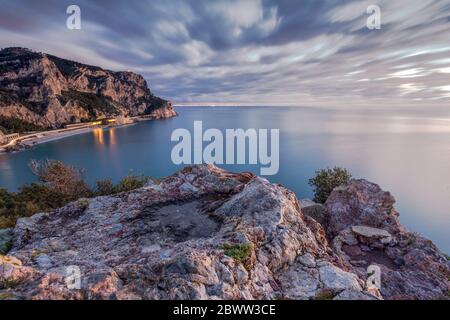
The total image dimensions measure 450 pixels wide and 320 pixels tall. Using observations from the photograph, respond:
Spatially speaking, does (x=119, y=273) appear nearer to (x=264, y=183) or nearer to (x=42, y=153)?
(x=264, y=183)

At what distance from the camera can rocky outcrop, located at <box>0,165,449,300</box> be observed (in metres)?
5.67

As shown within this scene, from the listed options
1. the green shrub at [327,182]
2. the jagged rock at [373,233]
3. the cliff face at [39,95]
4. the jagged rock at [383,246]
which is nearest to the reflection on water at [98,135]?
the cliff face at [39,95]

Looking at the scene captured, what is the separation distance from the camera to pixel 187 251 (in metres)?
6.94

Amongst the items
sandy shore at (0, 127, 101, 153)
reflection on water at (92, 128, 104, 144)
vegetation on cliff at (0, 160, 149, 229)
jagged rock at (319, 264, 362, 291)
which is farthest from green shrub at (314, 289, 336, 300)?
reflection on water at (92, 128, 104, 144)

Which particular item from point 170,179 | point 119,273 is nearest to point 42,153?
point 170,179

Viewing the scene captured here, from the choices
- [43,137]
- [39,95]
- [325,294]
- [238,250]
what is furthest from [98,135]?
[325,294]

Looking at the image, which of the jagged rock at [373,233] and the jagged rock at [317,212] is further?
the jagged rock at [317,212]

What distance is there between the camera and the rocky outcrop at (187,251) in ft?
18.6

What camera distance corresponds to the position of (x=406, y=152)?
341ft

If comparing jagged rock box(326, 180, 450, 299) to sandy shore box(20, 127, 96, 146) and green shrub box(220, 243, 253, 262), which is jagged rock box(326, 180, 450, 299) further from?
sandy shore box(20, 127, 96, 146)

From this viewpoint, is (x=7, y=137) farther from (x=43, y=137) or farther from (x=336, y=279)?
(x=336, y=279)

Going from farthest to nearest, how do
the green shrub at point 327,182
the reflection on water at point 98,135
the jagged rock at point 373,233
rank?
the reflection on water at point 98,135, the green shrub at point 327,182, the jagged rock at point 373,233

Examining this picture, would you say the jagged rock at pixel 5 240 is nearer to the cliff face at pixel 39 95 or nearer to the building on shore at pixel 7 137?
the building on shore at pixel 7 137
